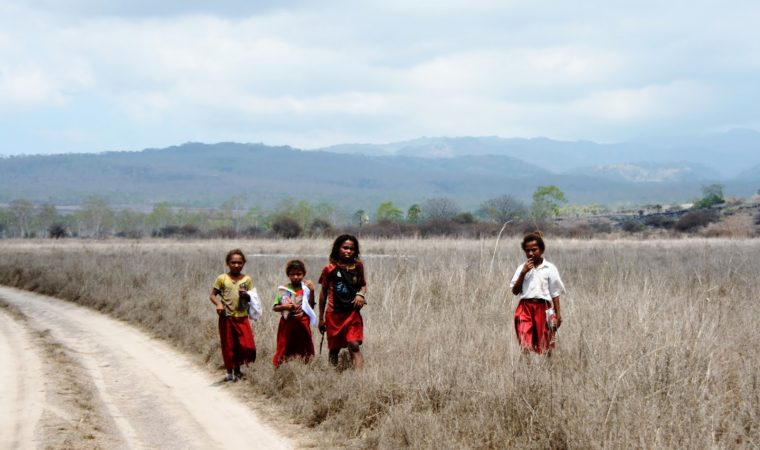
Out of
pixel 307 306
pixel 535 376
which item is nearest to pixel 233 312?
pixel 307 306

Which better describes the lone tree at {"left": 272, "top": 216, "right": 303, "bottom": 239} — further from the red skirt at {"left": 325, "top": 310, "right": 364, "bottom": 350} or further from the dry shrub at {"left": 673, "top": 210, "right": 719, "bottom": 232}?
the red skirt at {"left": 325, "top": 310, "right": 364, "bottom": 350}

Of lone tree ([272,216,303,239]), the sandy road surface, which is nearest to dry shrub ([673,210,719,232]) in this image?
lone tree ([272,216,303,239])

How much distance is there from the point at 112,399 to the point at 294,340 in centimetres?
208

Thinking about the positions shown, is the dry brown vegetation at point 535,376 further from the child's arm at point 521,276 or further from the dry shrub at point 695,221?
the dry shrub at point 695,221

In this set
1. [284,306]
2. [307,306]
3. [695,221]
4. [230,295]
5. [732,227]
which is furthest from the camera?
[695,221]

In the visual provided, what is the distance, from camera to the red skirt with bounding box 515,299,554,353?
7.34 meters

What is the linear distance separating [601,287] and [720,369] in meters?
5.26

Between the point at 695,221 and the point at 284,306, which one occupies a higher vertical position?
the point at 284,306

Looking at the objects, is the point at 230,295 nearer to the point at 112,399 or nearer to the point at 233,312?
the point at 233,312

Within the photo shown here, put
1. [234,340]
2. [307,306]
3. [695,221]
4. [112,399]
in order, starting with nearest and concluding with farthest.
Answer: [112,399], [307,306], [234,340], [695,221]

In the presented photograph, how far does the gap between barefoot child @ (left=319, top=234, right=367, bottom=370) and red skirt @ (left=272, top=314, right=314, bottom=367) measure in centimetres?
64

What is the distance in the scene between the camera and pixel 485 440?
5637mm

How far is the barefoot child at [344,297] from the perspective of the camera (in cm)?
796

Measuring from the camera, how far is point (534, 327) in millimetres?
7395
